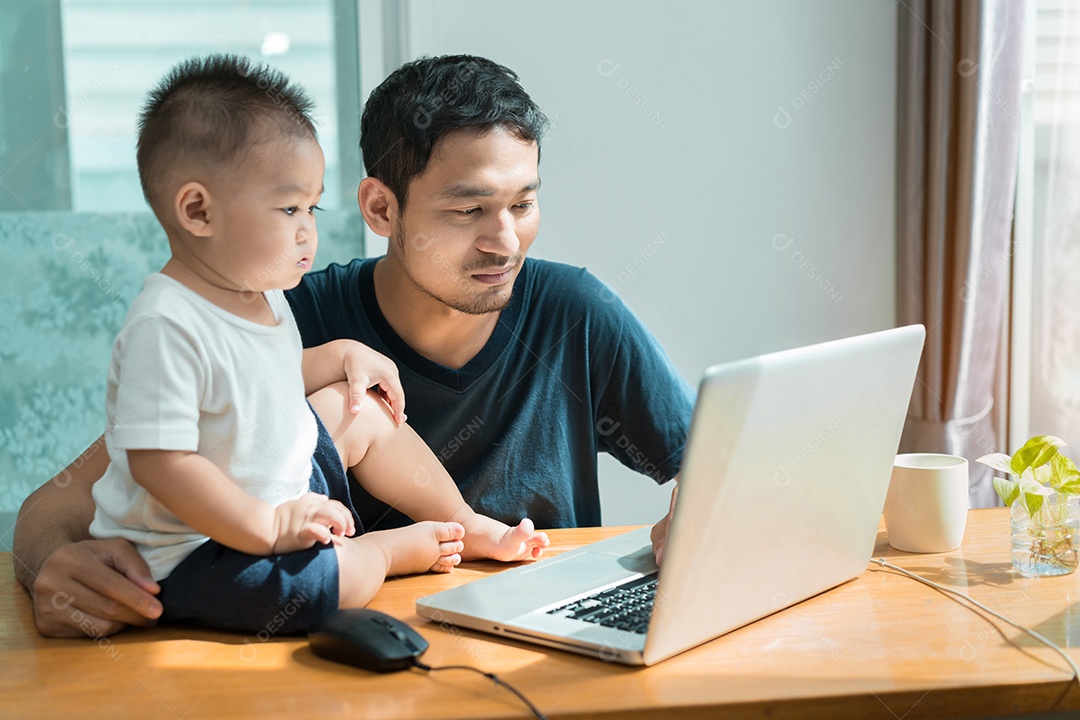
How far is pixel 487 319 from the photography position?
5.25ft

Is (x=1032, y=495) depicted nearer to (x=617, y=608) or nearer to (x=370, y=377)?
(x=617, y=608)

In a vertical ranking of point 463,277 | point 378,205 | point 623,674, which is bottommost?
point 623,674

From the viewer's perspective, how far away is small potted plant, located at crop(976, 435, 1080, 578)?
3.71ft

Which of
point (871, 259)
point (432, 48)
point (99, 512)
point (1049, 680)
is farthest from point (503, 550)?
point (871, 259)

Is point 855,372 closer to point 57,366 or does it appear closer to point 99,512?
point 99,512

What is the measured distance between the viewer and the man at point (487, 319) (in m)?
1.45

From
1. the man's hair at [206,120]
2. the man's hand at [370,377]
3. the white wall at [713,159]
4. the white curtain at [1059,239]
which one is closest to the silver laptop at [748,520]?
the man's hand at [370,377]

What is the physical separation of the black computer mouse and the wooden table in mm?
11

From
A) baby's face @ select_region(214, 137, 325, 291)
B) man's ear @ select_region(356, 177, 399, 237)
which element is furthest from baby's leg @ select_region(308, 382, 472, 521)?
man's ear @ select_region(356, 177, 399, 237)

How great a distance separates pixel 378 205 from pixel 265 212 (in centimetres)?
55

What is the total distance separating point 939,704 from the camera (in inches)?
33.3

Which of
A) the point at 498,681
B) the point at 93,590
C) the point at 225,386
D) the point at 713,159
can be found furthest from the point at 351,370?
the point at 713,159

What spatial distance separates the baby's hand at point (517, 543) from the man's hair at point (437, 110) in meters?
0.54

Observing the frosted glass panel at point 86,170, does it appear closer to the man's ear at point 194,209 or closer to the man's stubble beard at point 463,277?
the man's stubble beard at point 463,277
